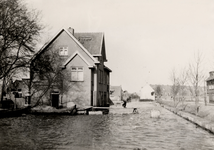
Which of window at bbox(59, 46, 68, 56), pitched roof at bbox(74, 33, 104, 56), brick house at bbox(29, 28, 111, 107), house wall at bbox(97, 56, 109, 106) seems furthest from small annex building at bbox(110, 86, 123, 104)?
window at bbox(59, 46, 68, 56)

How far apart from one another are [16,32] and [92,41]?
48.7 feet

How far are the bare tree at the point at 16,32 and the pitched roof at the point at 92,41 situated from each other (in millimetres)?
10810

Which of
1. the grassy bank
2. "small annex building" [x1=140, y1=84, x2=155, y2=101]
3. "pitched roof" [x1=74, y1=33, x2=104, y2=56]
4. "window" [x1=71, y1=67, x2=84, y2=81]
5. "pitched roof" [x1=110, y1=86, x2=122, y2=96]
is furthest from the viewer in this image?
"small annex building" [x1=140, y1=84, x2=155, y2=101]

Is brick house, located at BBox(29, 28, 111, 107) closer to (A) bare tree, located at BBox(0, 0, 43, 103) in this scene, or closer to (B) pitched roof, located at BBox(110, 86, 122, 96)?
(A) bare tree, located at BBox(0, 0, 43, 103)

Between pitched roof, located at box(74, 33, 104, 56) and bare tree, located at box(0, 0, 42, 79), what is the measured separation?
10.8 metres

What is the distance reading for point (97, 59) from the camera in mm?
36312

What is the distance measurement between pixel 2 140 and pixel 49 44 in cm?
2363

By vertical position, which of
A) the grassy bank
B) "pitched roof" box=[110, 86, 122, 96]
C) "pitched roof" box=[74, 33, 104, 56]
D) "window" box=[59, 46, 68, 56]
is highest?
"pitched roof" box=[74, 33, 104, 56]

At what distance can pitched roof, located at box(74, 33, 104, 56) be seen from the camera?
1446 inches

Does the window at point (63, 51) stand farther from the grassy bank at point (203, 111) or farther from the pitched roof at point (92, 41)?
the grassy bank at point (203, 111)

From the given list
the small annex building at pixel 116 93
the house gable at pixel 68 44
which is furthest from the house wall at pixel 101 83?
the small annex building at pixel 116 93

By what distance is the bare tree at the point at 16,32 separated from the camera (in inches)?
941

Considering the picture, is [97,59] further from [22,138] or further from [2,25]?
[22,138]

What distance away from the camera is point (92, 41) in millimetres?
38062
